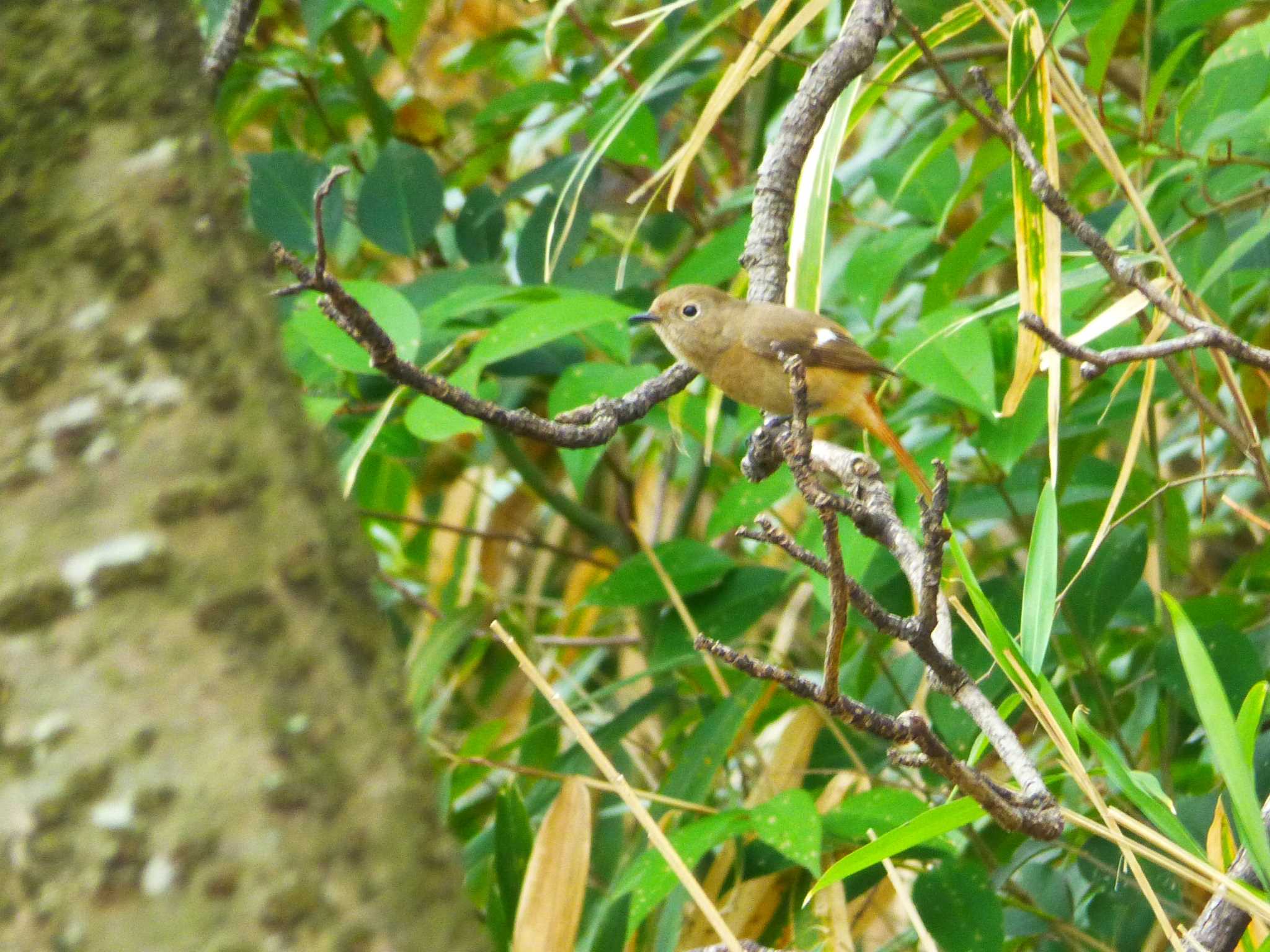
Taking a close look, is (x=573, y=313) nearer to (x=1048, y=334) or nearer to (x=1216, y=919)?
(x=1048, y=334)

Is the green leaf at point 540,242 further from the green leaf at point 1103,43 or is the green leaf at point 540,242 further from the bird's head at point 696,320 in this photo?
the green leaf at point 1103,43

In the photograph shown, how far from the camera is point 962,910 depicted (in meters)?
2.25

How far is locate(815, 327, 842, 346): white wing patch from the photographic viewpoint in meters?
2.50

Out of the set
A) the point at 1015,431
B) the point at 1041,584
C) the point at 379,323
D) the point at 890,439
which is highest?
the point at 379,323

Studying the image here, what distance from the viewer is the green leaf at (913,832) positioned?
1.38 meters

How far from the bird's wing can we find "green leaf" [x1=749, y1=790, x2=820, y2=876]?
741 millimetres

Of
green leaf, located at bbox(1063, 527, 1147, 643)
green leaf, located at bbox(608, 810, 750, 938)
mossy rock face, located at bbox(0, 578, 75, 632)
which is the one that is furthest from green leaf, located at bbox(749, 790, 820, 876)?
mossy rock face, located at bbox(0, 578, 75, 632)

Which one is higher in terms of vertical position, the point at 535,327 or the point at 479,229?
the point at 535,327

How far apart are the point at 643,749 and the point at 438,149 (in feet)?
5.67

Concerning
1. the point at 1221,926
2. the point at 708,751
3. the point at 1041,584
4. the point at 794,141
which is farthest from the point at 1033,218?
the point at 708,751

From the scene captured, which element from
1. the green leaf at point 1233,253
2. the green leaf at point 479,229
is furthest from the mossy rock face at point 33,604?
the green leaf at point 479,229

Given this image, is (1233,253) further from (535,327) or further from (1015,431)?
(535,327)

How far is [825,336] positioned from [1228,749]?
4.67ft

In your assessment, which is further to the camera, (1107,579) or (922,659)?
(1107,579)
